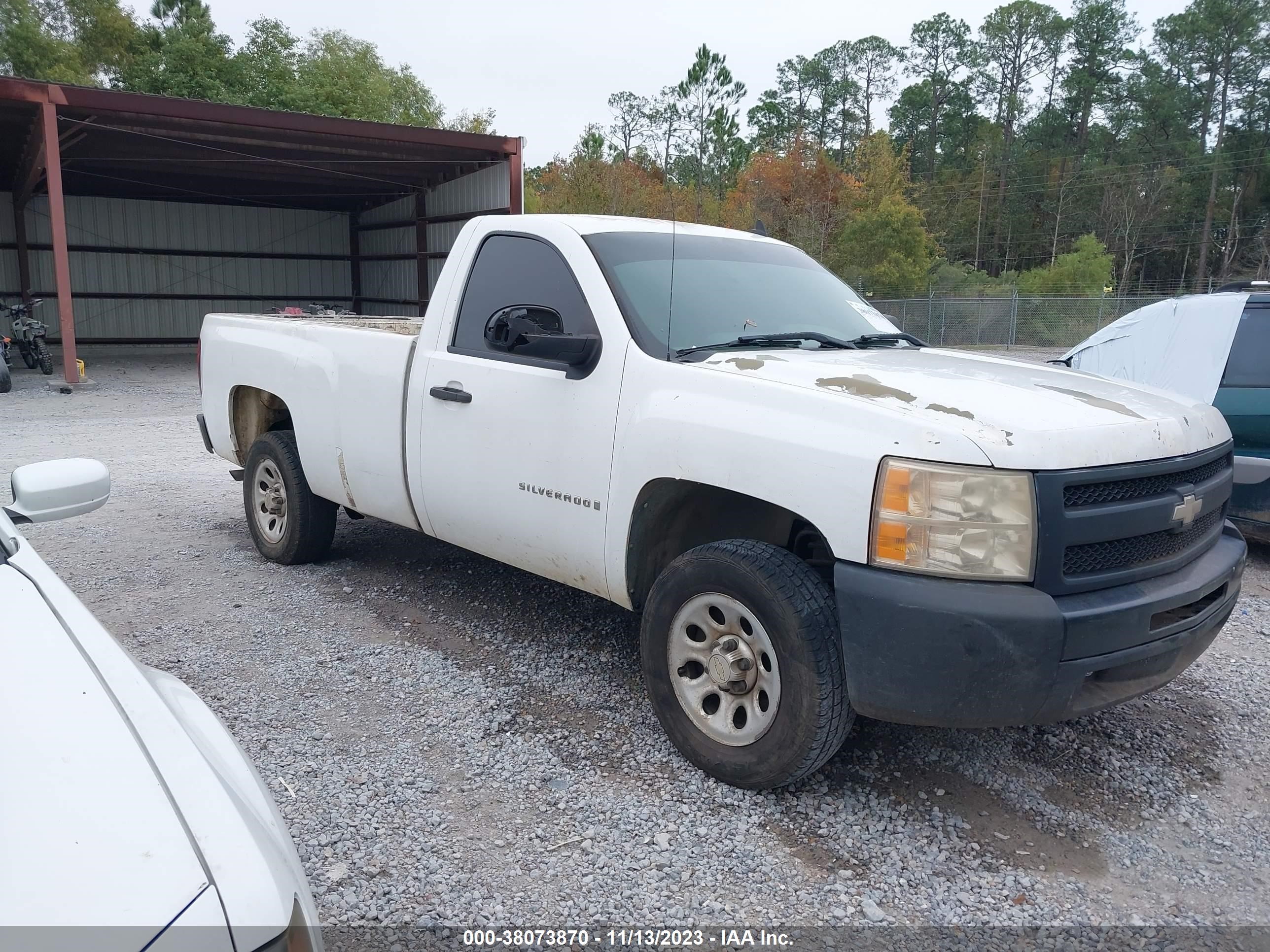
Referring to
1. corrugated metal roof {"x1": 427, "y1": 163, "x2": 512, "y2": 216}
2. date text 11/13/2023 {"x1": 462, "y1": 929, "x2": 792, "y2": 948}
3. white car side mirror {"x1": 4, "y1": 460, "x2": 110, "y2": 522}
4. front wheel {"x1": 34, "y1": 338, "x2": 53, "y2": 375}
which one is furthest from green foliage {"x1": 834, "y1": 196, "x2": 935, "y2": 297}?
white car side mirror {"x1": 4, "y1": 460, "x2": 110, "y2": 522}

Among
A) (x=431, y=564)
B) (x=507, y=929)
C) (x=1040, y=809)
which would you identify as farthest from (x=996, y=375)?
(x=431, y=564)

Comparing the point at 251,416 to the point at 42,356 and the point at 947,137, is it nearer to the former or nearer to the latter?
the point at 42,356

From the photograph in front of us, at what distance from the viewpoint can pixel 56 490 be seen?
2.51m

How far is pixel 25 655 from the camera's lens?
1759 millimetres

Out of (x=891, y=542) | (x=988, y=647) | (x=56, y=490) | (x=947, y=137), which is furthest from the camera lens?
(x=947, y=137)

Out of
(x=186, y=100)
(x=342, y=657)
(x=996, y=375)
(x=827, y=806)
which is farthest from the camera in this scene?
(x=186, y=100)

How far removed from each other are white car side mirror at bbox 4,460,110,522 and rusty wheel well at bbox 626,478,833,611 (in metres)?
1.72

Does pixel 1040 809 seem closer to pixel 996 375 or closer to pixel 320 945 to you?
pixel 996 375

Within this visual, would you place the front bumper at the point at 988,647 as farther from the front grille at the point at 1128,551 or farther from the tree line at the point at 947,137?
the tree line at the point at 947,137

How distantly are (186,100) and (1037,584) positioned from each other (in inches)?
680

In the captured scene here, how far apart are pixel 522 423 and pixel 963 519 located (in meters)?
1.90

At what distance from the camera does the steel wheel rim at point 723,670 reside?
316 cm

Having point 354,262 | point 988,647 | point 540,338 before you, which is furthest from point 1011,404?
point 354,262

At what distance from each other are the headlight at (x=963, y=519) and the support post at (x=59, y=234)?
16793mm
